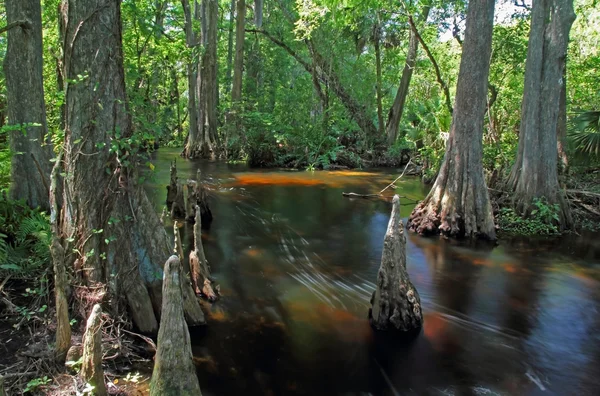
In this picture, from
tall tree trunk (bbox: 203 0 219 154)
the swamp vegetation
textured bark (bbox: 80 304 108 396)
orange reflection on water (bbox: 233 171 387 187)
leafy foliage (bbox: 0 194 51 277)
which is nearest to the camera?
textured bark (bbox: 80 304 108 396)

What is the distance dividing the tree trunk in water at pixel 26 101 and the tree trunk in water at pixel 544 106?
11165 mm

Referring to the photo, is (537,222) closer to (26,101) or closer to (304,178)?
(304,178)

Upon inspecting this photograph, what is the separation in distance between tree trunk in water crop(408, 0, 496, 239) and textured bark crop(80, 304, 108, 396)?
882cm

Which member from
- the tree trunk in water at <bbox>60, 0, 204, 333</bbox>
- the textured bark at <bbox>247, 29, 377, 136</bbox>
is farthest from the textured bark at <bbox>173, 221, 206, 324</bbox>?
the textured bark at <bbox>247, 29, 377, 136</bbox>

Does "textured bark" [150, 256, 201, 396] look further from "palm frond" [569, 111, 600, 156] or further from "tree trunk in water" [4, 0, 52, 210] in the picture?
"palm frond" [569, 111, 600, 156]

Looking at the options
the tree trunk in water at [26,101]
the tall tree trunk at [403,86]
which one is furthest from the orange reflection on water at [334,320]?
the tall tree trunk at [403,86]

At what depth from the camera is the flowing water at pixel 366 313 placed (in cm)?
499

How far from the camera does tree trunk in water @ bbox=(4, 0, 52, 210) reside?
699cm

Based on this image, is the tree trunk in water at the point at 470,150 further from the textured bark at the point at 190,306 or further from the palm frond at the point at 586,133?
the textured bark at the point at 190,306

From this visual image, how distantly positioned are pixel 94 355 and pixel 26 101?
17.7 ft

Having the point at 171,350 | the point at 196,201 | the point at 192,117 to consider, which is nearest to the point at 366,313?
the point at 171,350

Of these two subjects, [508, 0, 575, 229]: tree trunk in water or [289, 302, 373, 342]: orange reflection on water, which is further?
[508, 0, 575, 229]: tree trunk in water

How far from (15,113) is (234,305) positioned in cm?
479

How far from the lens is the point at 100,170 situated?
4.81 meters
